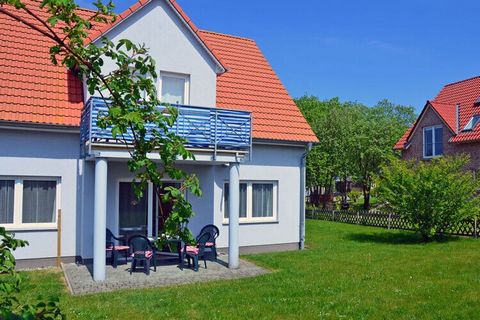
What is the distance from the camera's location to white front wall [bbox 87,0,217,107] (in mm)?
13445

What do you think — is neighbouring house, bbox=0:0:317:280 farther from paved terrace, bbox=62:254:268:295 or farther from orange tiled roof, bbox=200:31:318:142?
paved terrace, bbox=62:254:268:295

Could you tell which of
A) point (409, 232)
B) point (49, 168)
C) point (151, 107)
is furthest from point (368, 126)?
point (151, 107)

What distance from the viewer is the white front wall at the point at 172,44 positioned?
1345 cm

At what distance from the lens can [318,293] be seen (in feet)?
30.8

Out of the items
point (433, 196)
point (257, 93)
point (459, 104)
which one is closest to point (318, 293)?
point (257, 93)

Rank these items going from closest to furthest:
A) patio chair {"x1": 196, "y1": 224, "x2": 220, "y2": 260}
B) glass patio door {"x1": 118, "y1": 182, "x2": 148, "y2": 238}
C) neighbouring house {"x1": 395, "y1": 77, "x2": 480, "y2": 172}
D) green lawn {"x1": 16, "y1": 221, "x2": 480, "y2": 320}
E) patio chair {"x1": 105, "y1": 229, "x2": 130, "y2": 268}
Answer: green lawn {"x1": 16, "y1": 221, "x2": 480, "y2": 320}
patio chair {"x1": 105, "y1": 229, "x2": 130, "y2": 268}
patio chair {"x1": 196, "y1": 224, "x2": 220, "y2": 260}
glass patio door {"x1": 118, "y1": 182, "x2": 148, "y2": 238}
neighbouring house {"x1": 395, "y1": 77, "x2": 480, "y2": 172}

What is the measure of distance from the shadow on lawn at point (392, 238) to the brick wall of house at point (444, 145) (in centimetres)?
1057

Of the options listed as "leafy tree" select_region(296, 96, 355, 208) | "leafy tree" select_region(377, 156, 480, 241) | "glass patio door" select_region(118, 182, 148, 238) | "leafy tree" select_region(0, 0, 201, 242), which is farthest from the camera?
"leafy tree" select_region(296, 96, 355, 208)

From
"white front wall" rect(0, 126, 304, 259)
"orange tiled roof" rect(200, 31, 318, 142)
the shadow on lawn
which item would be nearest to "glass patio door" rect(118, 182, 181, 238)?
"white front wall" rect(0, 126, 304, 259)

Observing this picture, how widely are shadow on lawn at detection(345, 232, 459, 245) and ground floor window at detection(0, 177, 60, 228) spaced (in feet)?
39.0

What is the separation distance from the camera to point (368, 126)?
39.7 m

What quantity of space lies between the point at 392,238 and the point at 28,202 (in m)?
14.1

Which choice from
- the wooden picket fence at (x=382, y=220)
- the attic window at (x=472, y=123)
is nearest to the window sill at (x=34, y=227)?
the wooden picket fence at (x=382, y=220)

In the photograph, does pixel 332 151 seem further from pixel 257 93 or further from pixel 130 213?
pixel 130 213
